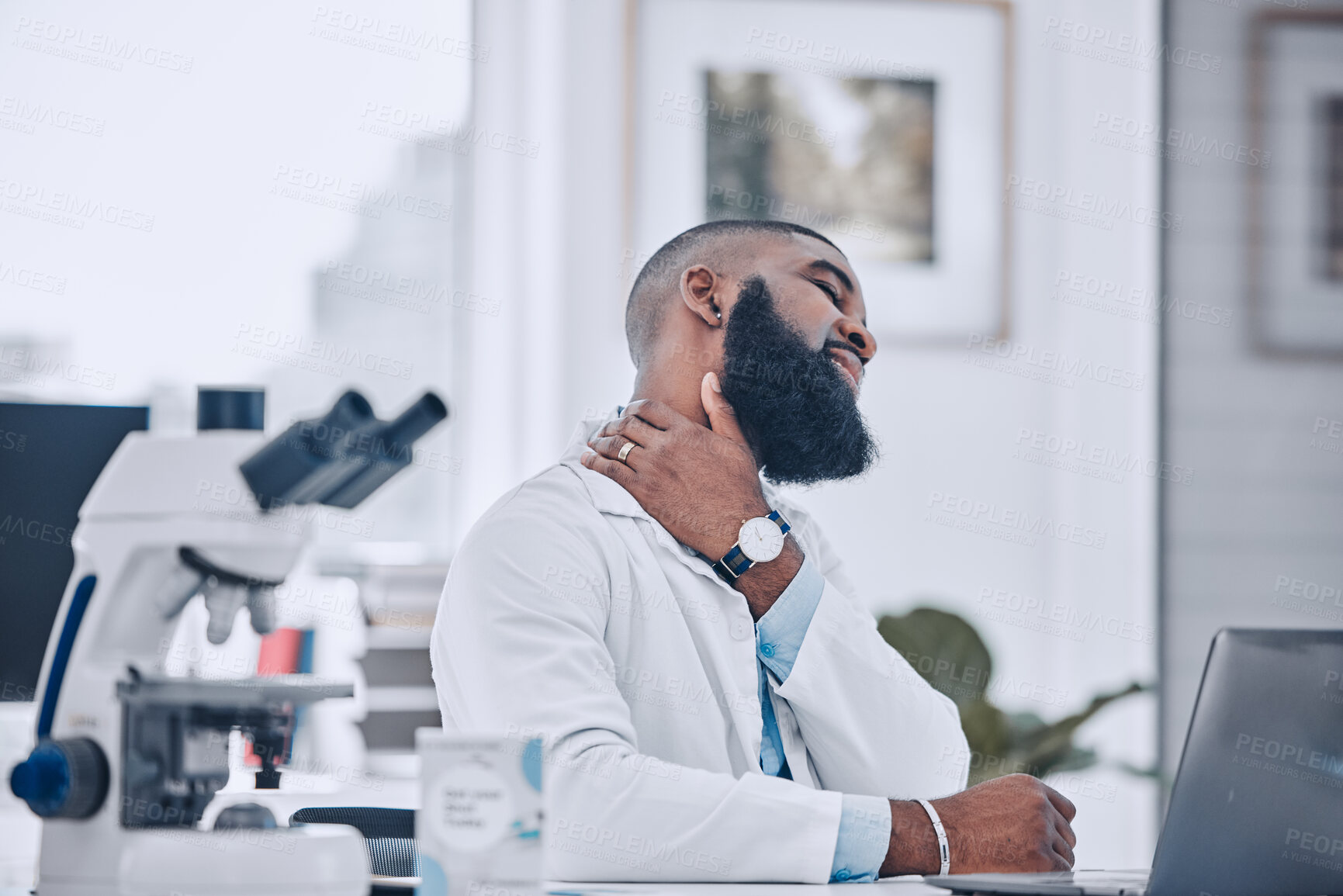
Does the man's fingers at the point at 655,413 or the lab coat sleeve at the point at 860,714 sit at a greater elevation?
the man's fingers at the point at 655,413

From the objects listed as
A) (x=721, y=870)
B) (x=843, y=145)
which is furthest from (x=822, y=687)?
(x=843, y=145)

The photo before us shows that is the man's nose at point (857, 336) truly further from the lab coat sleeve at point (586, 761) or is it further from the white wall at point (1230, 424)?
the white wall at point (1230, 424)

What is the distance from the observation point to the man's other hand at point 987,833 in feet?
4.08

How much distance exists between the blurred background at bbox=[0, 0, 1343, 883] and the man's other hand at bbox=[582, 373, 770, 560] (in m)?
0.96

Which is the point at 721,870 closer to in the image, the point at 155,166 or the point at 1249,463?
the point at 155,166

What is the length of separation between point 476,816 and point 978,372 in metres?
2.27

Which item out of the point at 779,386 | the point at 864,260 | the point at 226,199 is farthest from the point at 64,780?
the point at 864,260

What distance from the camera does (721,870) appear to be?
46.2 inches

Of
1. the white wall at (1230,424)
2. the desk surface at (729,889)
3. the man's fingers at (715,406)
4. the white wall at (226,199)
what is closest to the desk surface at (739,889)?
the desk surface at (729,889)

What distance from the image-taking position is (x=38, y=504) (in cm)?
119

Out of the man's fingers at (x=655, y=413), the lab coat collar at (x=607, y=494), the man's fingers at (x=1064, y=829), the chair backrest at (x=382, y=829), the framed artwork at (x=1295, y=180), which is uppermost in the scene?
the framed artwork at (x=1295, y=180)

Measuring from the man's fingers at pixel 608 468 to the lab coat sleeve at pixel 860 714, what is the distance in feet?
0.89

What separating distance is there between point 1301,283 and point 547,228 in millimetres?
1725

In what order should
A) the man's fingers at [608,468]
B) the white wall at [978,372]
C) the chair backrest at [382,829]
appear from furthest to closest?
the white wall at [978,372] < the man's fingers at [608,468] < the chair backrest at [382,829]
